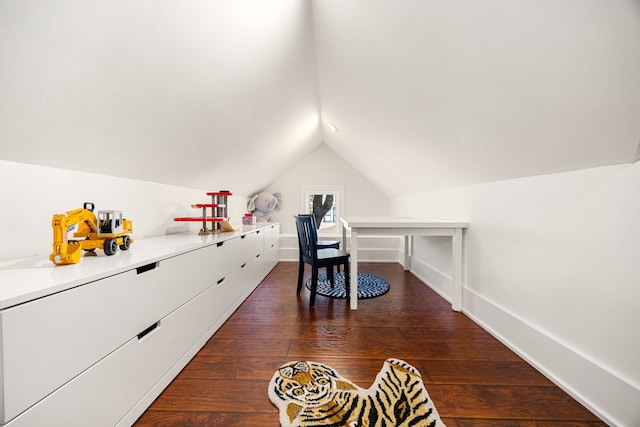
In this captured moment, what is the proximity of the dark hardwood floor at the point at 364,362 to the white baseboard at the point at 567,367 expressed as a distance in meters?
0.05

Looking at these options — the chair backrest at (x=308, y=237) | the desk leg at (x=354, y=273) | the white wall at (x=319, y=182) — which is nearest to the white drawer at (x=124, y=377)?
the chair backrest at (x=308, y=237)

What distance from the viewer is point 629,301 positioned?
41.8 inches

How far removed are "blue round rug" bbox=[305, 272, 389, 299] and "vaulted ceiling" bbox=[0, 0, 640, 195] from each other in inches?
49.3

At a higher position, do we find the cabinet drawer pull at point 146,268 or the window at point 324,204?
the window at point 324,204

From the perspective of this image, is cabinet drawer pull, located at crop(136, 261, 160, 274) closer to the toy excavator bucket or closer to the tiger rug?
the toy excavator bucket

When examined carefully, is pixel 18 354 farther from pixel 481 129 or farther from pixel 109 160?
pixel 481 129

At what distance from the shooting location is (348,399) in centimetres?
120

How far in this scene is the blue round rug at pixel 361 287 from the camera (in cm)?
267

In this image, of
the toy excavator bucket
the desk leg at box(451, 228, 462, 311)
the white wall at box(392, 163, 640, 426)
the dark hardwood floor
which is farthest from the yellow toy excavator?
the desk leg at box(451, 228, 462, 311)

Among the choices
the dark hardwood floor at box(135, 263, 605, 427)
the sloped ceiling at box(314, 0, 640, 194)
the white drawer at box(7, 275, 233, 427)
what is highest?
the sloped ceiling at box(314, 0, 640, 194)

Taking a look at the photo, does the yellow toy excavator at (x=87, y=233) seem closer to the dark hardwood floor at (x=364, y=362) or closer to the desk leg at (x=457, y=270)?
the dark hardwood floor at (x=364, y=362)

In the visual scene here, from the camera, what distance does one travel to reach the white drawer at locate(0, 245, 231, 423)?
0.66 meters

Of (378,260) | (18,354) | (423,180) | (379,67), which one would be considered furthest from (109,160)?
(378,260)

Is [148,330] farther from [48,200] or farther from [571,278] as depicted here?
[571,278]
